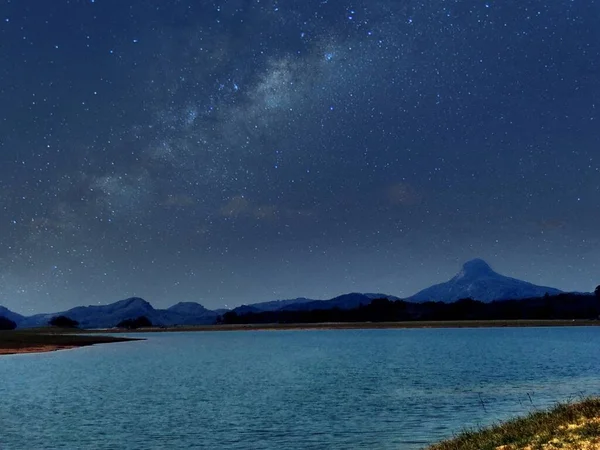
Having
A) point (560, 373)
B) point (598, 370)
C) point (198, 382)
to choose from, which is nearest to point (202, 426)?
point (198, 382)

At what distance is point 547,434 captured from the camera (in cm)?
2398

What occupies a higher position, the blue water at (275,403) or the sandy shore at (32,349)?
the sandy shore at (32,349)

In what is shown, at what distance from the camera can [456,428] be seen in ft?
118

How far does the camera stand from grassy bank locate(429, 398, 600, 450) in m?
21.7

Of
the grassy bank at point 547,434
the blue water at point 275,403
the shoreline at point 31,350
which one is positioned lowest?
the blue water at point 275,403

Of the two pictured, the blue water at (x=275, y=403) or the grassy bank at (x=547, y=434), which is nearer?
the grassy bank at (x=547, y=434)

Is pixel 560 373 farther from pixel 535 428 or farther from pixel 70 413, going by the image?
pixel 70 413

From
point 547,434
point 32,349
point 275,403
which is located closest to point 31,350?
point 32,349

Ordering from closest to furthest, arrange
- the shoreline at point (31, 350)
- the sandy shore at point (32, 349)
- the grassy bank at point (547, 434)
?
1. the grassy bank at point (547, 434)
2. the shoreline at point (31, 350)
3. the sandy shore at point (32, 349)

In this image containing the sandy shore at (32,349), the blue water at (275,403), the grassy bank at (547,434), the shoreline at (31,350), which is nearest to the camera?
the grassy bank at (547,434)

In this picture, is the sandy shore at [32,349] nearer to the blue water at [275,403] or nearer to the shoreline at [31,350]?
the shoreline at [31,350]

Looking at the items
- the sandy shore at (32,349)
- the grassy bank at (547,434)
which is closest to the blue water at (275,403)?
the grassy bank at (547,434)

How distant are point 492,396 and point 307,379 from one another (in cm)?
2700

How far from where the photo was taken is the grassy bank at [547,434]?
21.7 metres
